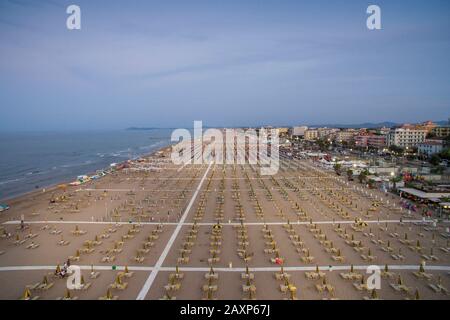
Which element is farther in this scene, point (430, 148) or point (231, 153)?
point (231, 153)

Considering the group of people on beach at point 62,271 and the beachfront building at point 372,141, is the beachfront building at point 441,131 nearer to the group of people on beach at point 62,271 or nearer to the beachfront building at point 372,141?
the beachfront building at point 372,141

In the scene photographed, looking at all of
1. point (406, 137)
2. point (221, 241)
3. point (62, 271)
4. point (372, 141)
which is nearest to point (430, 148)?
point (406, 137)

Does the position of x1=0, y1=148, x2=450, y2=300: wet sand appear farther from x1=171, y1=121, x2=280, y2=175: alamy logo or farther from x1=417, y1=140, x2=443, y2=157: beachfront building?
x1=417, y1=140, x2=443, y2=157: beachfront building

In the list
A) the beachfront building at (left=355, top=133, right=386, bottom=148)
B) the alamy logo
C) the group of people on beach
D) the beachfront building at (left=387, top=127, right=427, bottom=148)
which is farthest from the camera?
the beachfront building at (left=355, top=133, right=386, bottom=148)

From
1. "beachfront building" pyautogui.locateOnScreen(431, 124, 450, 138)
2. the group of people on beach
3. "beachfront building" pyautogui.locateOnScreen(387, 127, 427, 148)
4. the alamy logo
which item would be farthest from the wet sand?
"beachfront building" pyautogui.locateOnScreen(431, 124, 450, 138)

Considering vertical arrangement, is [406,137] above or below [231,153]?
above

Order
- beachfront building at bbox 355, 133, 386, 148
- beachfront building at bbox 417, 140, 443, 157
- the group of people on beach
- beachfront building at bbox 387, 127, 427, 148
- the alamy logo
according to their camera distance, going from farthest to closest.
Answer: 1. beachfront building at bbox 355, 133, 386, 148
2. beachfront building at bbox 387, 127, 427, 148
3. beachfront building at bbox 417, 140, 443, 157
4. the alamy logo
5. the group of people on beach

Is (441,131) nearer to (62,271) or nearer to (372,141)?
(372,141)
